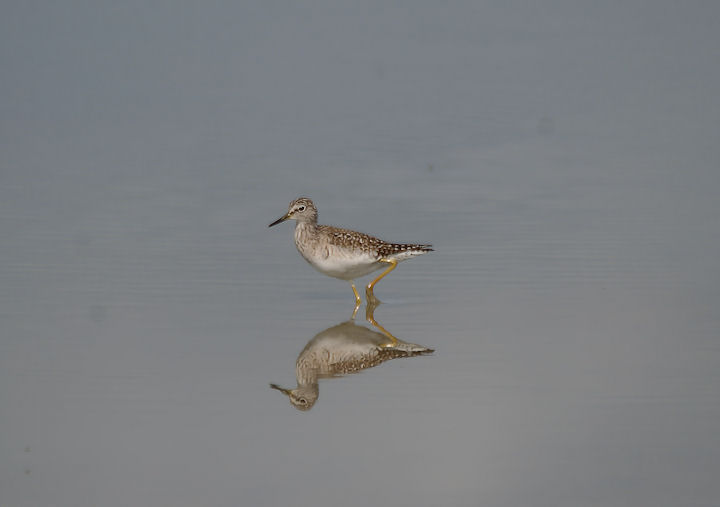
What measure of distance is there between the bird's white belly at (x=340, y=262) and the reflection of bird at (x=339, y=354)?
1.19 m

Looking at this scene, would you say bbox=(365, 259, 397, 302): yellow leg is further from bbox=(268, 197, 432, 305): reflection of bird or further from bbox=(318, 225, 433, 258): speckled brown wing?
bbox=(318, 225, 433, 258): speckled brown wing

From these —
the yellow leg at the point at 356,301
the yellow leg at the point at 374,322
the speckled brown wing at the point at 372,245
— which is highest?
the speckled brown wing at the point at 372,245

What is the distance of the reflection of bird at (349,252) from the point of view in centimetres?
1278

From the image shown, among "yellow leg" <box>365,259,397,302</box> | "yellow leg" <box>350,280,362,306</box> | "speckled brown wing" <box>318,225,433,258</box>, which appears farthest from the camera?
"speckled brown wing" <box>318,225,433,258</box>

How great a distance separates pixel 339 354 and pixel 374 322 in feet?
3.73

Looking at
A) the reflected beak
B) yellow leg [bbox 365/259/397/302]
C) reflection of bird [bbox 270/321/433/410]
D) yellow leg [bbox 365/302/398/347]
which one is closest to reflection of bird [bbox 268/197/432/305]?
yellow leg [bbox 365/259/397/302]

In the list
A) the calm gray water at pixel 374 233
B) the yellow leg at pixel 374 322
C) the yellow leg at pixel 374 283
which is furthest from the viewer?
the yellow leg at pixel 374 283

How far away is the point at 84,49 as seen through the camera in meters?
22.9

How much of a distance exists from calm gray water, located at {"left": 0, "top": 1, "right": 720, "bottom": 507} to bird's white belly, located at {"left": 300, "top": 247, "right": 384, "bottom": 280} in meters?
0.28

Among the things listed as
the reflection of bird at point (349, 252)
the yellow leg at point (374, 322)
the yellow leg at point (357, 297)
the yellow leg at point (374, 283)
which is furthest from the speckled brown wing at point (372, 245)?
the yellow leg at point (374, 322)

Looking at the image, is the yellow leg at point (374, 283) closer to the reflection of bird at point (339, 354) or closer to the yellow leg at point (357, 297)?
the yellow leg at point (357, 297)

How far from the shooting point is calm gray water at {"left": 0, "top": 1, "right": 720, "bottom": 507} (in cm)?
834

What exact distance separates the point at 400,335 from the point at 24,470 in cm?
394

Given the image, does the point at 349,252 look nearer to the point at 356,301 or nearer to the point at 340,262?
the point at 340,262
